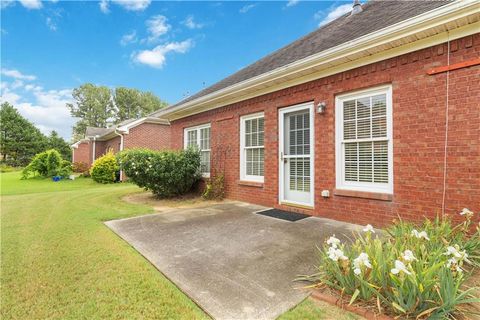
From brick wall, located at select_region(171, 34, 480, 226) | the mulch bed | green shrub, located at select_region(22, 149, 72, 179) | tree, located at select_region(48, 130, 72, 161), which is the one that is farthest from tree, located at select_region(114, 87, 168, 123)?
the mulch bed

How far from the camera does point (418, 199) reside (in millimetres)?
3953

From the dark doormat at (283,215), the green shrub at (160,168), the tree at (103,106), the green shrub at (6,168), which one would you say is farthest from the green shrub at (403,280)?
the tree at (103,106)

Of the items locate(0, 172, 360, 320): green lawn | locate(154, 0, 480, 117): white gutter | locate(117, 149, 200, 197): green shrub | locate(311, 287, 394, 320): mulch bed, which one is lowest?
locate(0, 172, 360, 320): green lawn

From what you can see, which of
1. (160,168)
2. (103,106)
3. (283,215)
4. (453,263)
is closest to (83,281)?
(453,263)

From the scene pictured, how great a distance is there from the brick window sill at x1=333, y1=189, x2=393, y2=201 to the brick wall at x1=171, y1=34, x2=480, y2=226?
75mm

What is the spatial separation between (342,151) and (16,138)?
42.5 m

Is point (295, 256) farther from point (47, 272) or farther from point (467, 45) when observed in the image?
point (467, 45)

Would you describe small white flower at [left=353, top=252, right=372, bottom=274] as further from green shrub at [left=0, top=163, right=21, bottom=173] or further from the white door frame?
green shrub at [left=0, top=163, right=21, bottom=173]

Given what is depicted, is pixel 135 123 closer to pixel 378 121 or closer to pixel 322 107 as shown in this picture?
pixel 322 107

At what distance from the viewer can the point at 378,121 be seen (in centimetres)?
444

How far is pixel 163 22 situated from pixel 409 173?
13015 millimetres

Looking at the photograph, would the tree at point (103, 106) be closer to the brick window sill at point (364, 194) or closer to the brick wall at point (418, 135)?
the brick wall at point (418, 135)

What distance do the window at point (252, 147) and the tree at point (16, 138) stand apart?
128 feet

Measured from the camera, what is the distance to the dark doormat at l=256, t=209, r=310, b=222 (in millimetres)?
5148
